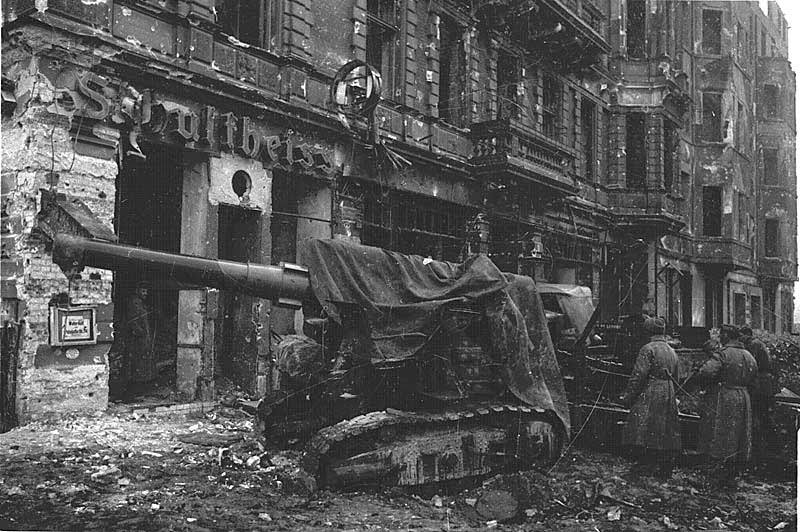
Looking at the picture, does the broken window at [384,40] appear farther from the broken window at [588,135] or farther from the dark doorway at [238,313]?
the broken window at [588,135]

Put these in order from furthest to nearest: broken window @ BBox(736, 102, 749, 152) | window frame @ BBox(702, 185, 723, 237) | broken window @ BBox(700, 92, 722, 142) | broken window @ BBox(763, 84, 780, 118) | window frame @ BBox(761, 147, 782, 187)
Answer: broken window @ BBox(700, 92, 722, 142)
window frame @ BBox(702, 185, 723, 237)
broken window @ BBox(736, 102, 749, 152)
window frame @ BBox(761, 147, 782, 187)
broken window @ BBox(763, 84, 780, 118)

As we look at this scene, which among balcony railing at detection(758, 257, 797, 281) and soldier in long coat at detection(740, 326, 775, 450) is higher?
balcony railing at detection(758, 257, 797, 281)

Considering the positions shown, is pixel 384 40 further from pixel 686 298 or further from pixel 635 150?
pixel 686 298

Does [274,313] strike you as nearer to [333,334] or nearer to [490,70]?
[333,334]

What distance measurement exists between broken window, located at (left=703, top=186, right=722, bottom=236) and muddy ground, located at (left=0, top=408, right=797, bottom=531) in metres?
14.0

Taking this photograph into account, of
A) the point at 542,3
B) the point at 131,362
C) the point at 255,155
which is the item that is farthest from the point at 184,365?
the point at 542,3

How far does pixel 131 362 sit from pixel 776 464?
8.59 metres

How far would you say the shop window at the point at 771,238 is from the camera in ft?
44.1

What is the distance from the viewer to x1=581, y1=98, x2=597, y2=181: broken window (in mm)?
21359

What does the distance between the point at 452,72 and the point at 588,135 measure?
7319mm

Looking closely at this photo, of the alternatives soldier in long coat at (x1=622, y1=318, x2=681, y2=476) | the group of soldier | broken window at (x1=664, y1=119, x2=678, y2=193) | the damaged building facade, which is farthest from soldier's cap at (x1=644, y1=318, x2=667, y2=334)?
broken window at (x1=664, y1=119, x2=678, y2=193)

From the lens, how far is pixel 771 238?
15602 mm

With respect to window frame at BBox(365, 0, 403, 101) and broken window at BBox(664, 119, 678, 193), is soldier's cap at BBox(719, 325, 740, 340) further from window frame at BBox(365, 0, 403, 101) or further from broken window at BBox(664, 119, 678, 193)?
broken window at BBox(664, 119, 678, 193)

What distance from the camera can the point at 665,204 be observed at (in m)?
21.0
